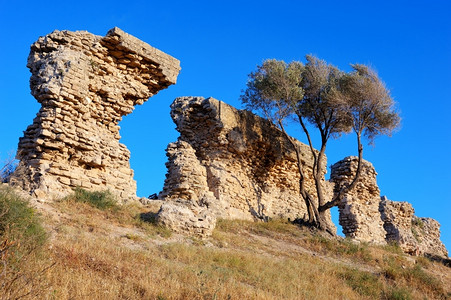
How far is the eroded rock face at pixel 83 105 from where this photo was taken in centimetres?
1004

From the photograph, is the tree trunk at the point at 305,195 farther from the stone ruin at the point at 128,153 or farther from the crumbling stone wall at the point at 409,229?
the crumbling stone wall at the point at 409,229

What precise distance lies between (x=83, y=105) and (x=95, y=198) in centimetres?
256

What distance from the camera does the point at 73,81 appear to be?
35.3 feet

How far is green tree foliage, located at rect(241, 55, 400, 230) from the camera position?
58.4 feet

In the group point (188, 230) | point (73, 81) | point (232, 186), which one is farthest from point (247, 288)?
point (232, 186)

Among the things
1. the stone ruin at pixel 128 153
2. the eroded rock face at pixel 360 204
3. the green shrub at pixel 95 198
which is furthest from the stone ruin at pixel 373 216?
the green shrub at pixel 95 198

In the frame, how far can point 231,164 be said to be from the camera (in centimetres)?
1606

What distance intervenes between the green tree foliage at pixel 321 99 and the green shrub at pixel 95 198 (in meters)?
8.98

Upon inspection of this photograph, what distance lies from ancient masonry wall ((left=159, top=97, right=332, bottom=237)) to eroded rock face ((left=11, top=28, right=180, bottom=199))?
9.41 feet

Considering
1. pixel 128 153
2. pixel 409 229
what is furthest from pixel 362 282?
pixel 409 229

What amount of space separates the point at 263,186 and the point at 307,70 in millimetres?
5542

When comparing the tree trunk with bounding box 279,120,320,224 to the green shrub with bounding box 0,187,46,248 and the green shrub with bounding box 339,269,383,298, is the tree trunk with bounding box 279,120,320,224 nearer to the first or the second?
the green shrub with bounding box 339,269,383,298

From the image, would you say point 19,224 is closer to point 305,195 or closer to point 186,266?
point 186,266

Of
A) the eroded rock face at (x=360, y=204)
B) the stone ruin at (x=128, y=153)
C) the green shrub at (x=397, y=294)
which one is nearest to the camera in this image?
the green shrub at (x=397, y=294)
